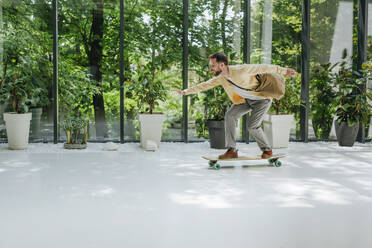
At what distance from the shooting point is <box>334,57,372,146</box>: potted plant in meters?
6.38

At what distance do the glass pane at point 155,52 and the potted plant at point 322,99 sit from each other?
2.40 meters

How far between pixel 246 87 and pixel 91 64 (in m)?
3.08

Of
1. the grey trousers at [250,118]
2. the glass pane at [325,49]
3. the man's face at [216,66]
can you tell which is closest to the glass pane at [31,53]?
the man's face at [216,66]

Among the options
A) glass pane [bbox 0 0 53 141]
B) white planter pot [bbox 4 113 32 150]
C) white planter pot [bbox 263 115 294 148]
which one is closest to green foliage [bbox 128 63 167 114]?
glass pane [bbox 0 0 53 141]

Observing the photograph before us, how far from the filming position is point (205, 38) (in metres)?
6.85

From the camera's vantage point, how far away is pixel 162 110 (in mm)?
6789

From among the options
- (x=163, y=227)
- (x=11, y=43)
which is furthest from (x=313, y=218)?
(x=11, y=43)

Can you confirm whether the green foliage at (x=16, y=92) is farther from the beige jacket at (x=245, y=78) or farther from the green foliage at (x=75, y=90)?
the beige jacket at (x=245, y=78)

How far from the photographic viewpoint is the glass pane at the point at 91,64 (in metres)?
6.55

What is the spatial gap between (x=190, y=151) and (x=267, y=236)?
3602 mm

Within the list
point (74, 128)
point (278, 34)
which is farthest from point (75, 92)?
point (278, 34)

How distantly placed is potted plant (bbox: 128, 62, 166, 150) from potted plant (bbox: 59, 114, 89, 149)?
0.89m

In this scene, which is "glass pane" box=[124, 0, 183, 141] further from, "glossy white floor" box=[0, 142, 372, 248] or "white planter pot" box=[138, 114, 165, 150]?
"glossy white floor" box=[0, 142, 372, 248]

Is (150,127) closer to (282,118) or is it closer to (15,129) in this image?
(15,129)
